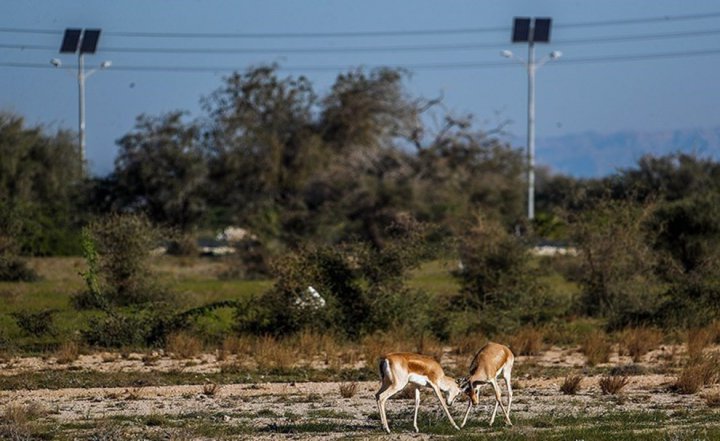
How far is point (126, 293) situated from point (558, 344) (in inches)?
444

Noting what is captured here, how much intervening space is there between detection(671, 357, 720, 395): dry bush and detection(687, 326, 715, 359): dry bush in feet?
7.50

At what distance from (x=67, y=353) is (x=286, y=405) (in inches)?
352

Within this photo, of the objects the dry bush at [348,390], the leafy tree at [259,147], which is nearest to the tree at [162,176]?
the leafy tree at [259,147]

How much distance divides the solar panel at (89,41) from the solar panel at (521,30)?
994 inches

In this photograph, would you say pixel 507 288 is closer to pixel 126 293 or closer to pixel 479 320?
pixel 479 320

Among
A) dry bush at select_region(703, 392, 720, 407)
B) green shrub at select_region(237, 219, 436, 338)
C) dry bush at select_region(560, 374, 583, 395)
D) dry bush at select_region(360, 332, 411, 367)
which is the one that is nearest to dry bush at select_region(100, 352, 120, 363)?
green shrub at select_region(237, 219, 436, 338)

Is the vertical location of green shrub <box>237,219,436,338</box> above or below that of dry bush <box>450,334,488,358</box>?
above

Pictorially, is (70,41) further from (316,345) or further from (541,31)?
(316,345)

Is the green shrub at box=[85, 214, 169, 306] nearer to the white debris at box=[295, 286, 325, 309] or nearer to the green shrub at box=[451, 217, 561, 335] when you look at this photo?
the white debris at box=[295, 286, 325, 309]

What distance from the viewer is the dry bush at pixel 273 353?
27094mm

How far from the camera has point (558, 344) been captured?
32.3 m

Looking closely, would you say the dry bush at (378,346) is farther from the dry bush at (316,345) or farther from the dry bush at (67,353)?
the dry bush at (67,353)

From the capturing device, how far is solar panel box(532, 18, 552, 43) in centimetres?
7456

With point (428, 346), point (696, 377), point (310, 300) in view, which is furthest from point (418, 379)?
point (310, 300)
